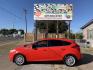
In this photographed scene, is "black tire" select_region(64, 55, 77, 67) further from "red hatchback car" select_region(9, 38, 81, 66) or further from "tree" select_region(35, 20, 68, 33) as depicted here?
"tree" select_region(35, 20, 68, 33)

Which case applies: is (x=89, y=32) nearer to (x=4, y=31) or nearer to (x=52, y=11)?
(x=52, y=11)

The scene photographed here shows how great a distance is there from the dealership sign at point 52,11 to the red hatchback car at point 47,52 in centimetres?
2351

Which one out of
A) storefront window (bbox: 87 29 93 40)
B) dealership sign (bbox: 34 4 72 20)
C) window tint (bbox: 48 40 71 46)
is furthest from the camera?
dealership sign (bbox: 34 4 72 20)

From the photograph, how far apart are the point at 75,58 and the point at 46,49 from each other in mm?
1783

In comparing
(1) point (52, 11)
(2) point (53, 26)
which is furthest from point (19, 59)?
(2) point (53, 26)

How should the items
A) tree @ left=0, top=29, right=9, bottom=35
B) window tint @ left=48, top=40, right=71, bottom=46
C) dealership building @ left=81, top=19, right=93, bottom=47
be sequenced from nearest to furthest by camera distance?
window tint @ left=48, top=40, right=71, bottom=46
dealership building @ left=81, top=19, right=93, bottom=47
tree @ left=0, top=29, right=9, bottom=35

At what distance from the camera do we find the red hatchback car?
13477 millimetres

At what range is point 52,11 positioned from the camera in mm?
37750

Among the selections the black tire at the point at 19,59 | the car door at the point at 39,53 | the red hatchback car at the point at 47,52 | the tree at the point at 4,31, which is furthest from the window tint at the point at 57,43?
the tree at the point at 4,31

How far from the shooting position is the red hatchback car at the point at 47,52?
13477 millimetres

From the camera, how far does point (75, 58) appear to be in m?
13.3

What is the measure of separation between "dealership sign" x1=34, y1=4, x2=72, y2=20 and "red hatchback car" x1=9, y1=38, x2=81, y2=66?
77.1ft

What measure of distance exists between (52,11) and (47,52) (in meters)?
24.6

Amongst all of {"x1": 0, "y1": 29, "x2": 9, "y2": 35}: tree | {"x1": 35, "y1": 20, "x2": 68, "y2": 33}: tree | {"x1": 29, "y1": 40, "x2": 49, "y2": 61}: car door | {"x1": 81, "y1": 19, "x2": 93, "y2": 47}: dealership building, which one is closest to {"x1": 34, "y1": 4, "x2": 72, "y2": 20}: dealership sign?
{"x1": 81, "y1": 19, "x2": 93, "y2": 47}: dealership building
